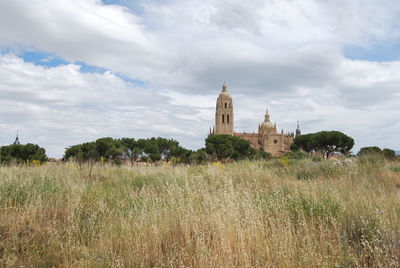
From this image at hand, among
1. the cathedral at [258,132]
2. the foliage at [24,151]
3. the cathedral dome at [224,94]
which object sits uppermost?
the cathedral dome at [224,94]

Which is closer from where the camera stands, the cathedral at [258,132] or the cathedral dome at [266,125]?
the cathedral at [258,132]

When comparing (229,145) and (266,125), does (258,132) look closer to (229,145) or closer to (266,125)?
(266,125)

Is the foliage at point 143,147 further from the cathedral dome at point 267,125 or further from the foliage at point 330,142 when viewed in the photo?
the cathedral dome at point 267,125

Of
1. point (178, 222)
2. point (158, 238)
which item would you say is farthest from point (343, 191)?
point (158, 238)

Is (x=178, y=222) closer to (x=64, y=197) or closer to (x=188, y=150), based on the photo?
(x=64, y=197)

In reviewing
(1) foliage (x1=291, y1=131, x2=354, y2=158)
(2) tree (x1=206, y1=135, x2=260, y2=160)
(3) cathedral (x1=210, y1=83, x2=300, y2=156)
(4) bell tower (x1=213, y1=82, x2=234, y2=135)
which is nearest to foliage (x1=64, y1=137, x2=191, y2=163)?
(2) tree (x1=206, y1=135, x2=260, y2=160)

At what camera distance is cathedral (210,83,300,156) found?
104875 millimetres

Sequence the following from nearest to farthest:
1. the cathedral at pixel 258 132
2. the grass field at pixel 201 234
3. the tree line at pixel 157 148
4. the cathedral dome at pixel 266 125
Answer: the grass field at pixel 201 234
the tree line at pixel 157 148
the cathedral at pixel 258 132
the cathedral dome at pixel 266 125

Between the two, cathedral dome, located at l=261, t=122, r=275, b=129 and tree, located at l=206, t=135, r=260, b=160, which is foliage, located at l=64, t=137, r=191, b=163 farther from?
cathedral dome, located at l=261, t=122, r=275, b=129

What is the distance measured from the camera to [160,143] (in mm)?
42375

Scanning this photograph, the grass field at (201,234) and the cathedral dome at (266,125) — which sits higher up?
the cathedral dome at (266,125)

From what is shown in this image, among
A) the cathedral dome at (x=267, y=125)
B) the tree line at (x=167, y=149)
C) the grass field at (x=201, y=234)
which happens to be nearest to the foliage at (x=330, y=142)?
the tree line at (x=167, y=149)

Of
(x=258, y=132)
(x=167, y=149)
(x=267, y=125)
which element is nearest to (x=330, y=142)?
(x=167, y=149)

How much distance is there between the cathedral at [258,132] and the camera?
105 meters
